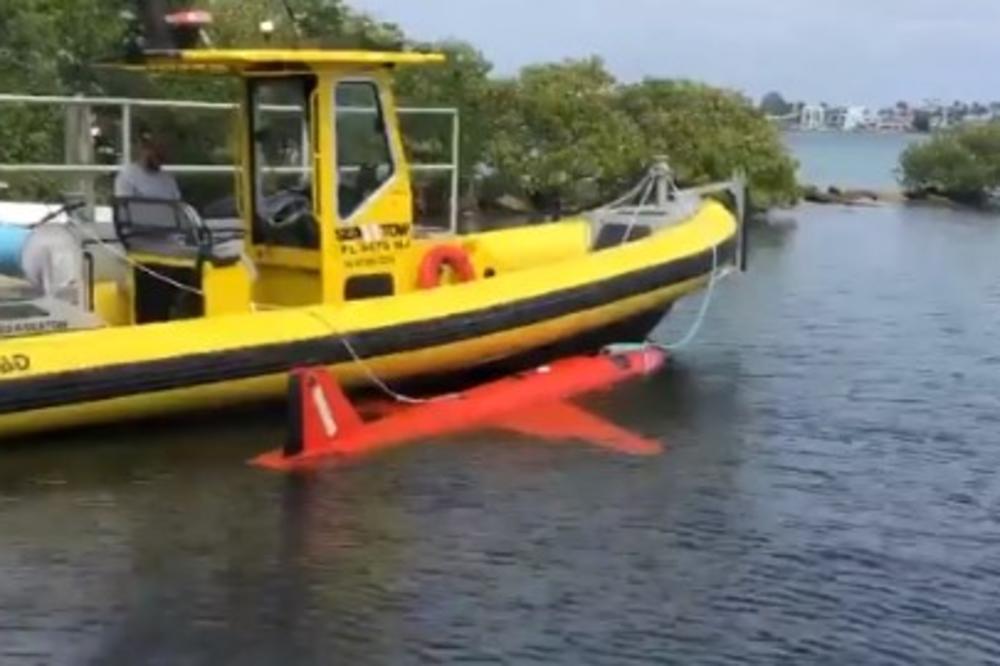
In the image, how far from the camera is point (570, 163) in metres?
40.4

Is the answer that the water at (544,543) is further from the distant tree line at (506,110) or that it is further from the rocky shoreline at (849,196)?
the rocky shoreline at (849,196)

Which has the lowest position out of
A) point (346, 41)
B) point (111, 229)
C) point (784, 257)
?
point (784, 257)

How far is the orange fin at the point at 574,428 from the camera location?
12875 mm

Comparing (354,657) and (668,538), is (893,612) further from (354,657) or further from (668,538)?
(354,657)

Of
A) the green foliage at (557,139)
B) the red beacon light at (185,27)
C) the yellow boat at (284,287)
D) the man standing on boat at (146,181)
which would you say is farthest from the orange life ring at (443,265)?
the green foliage at (557,139)

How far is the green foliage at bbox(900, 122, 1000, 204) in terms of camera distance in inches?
2299

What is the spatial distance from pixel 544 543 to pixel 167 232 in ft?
13.7

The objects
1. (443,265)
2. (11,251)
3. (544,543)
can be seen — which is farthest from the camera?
(443,265)

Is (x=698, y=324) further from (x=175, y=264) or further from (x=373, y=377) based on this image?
(x=175, y=264)

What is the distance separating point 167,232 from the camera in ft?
43.1

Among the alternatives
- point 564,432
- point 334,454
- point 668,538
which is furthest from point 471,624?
point 564,432

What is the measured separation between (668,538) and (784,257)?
21055mm

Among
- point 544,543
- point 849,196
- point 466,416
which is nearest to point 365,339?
point 466,416

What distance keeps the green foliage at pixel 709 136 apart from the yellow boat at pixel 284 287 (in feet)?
92.3
